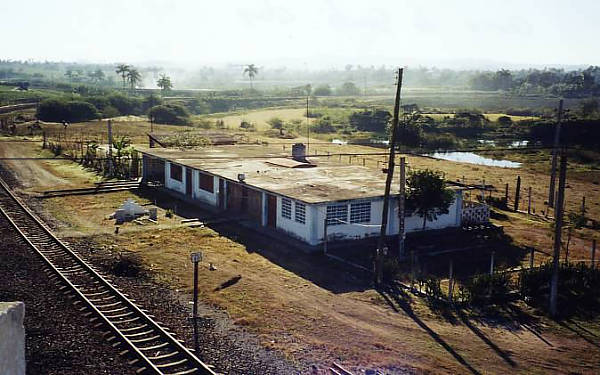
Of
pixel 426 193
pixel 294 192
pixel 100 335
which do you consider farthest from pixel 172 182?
pixel 100 335

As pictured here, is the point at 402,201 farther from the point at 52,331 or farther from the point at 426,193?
the point at 52,331

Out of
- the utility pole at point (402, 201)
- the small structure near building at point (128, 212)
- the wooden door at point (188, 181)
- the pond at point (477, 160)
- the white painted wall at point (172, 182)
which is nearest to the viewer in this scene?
the utility pole at point (402, 201)

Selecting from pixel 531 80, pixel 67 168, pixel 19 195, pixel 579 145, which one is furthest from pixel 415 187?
pixel 531 80

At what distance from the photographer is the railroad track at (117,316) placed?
13.4 meters

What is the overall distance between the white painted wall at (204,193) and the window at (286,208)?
224 inches

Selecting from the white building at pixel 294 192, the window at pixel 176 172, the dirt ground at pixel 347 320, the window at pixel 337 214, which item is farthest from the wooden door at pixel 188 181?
the window at pixel 337 214

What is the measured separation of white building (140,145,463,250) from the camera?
2356cm

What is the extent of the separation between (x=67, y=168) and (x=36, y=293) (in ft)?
88.3

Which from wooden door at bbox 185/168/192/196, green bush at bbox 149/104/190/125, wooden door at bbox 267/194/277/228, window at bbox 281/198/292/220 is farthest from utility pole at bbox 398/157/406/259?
green bush at bbox 149/104/190/125

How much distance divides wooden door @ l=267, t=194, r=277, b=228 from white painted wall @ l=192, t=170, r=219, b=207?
4.35 m

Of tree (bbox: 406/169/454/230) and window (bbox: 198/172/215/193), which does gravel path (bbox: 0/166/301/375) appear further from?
tree (bbox: 406/169/454/230)

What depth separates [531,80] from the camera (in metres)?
162

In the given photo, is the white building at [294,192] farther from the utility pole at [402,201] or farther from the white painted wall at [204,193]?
the utility pole at [402,201]

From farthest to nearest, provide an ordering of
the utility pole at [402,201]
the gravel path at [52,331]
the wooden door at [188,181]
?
1. the wooden door at [188,181]
2. the utility pole at [402,201]
3. the gravel path at [52,331]
